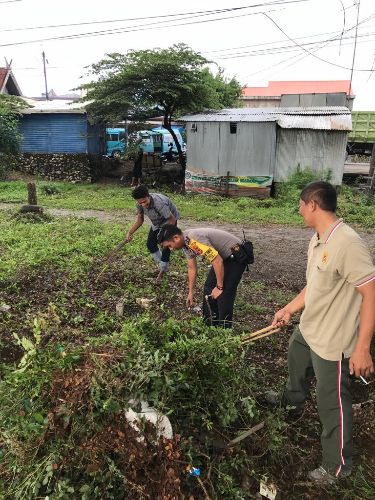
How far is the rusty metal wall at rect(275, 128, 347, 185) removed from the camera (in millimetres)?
13188

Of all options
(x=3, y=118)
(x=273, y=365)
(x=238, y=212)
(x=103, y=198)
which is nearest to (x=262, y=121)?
(x=238, y=212)

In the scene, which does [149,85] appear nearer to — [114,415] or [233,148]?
[233,148]

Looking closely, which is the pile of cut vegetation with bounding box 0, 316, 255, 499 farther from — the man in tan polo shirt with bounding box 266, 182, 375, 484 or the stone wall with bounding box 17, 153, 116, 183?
the stone wall with bounding box 17, 153, 116, 183

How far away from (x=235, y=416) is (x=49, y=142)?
16807 millimetres

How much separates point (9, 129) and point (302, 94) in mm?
13484

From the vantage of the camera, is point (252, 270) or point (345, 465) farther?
point (252, 270)

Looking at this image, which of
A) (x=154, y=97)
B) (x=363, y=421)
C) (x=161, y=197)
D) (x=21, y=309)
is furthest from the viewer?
(x=154, y=97)

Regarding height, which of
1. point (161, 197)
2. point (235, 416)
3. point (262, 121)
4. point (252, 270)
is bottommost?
point (252, 270)

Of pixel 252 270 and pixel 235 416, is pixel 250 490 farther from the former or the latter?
pixel 252 270

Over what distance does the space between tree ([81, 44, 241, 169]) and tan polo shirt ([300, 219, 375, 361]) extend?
12948 mm

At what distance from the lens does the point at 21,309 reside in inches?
191

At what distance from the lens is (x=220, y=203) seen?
13.2 meters

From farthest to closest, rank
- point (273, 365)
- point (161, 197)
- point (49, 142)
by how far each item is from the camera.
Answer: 1. point (49, 142)
2. point (161, 197)
3. point (273, 365)

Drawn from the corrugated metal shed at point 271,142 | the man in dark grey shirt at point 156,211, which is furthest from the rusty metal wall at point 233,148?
the man in dark grey shirt at point 156,211
